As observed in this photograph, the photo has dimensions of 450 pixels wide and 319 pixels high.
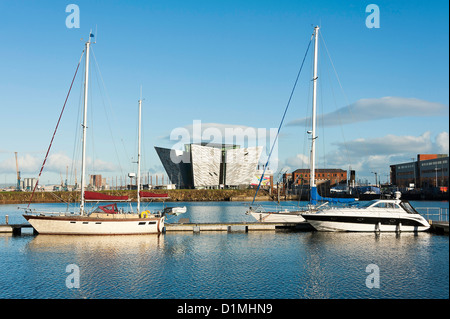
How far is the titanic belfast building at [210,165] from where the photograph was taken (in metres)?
146

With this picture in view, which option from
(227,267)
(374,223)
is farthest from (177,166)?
(227,267)

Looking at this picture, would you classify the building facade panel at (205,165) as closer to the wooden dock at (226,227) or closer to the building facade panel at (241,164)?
the building facade panel at (241,164)

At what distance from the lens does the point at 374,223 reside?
36.2 metres

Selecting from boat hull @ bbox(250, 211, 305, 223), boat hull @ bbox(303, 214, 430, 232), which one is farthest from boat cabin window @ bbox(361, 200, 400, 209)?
boat hull @ bbox(250, 211, 305, 223)

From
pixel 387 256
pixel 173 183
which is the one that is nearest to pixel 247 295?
pixel 387 256

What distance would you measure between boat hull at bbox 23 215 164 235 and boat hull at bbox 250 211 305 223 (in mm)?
11545

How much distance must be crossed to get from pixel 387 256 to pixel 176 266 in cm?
1420

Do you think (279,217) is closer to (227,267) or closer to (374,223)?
(374,223)

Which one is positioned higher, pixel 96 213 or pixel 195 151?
pixel 195 151

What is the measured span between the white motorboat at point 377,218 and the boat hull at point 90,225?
16195 mm

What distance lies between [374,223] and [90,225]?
25796 mm

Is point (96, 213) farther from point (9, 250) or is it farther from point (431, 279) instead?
point (431, 279)

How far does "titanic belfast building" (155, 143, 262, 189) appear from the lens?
145750mm

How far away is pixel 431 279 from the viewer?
20.9m
